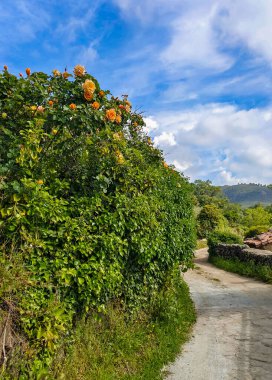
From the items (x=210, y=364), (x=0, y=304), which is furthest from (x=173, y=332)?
(x=0, y=304)

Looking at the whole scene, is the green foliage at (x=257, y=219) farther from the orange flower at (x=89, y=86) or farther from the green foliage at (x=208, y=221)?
the orange flower at (x=89, y=86)

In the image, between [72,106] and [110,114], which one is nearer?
[72,106]

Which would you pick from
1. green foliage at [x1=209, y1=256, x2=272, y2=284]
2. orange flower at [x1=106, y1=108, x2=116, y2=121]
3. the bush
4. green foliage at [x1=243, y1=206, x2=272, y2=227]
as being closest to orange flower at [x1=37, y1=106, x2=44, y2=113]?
orange flower at [x1=106, y1=108, x2=116, y2=121]

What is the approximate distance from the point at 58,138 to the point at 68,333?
2464mm

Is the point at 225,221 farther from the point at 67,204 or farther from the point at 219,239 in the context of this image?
the point at 67,204

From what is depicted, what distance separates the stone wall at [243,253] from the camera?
1352 cm

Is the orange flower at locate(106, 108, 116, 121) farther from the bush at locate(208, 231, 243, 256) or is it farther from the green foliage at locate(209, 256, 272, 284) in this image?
the bush at locate(208, 231, 243, 256)

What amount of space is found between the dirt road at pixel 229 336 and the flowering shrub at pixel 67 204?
140 cm

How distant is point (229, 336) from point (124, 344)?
2.81 meters

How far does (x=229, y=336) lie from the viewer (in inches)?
270

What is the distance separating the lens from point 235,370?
17.4 ft

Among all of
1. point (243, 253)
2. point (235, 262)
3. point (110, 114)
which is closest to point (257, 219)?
point (235, 262)

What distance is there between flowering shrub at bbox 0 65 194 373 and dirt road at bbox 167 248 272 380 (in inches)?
55.2

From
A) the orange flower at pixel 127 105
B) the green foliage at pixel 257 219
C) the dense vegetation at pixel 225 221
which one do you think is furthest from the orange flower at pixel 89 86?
the green foliage at pixel 257 219
